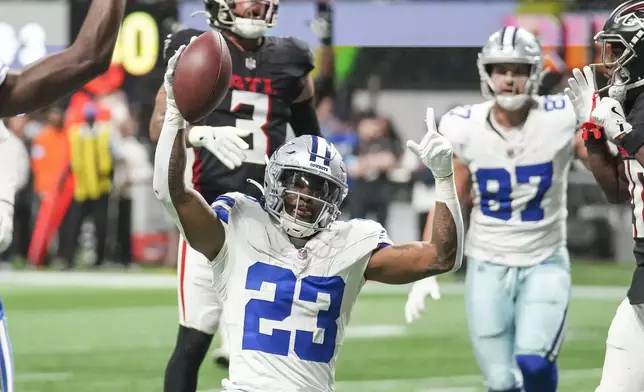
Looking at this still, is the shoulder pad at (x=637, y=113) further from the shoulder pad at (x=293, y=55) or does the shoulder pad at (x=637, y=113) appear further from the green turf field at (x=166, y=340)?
the green turf field at (x=166, y=340)

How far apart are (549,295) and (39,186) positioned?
31.4 feet

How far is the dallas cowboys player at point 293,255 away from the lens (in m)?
4.16

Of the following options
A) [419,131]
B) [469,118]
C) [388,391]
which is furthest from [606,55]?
[419,131]

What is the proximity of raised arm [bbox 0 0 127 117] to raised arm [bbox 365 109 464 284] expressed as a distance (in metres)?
1.08

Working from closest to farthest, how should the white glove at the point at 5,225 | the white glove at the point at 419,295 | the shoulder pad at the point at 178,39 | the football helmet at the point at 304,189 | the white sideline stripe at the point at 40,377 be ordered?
1. the white glove at the point at 5,225
2. the football helmet at the point at 304,189
3. the shoulder pad at the point at 178,39
4. the white glove at the point at 419,295
5. the white sideline stripe at the point at 40,377

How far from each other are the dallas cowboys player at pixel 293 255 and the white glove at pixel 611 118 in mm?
658

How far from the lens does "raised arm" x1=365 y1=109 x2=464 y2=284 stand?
4.05 m

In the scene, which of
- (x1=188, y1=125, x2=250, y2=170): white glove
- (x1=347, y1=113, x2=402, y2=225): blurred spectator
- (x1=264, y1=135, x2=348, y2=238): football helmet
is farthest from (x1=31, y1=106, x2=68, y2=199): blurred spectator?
(x1=264, y1=135, x2=348, y2=238): football helmet

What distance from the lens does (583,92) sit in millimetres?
4910

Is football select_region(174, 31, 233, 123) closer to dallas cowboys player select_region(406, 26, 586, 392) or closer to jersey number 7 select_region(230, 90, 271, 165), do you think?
jersey number 7 select_region(230, 90, 271, 165)

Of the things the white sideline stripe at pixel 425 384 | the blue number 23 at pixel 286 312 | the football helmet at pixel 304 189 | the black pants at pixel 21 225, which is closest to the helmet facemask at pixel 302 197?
the football helmet at pixel 304 189

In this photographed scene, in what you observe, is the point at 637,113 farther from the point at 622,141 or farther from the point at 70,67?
the point at 70,67

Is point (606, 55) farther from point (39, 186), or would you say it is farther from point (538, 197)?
point (39, 186)

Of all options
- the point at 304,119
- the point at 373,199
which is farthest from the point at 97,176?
the point at 304,119
